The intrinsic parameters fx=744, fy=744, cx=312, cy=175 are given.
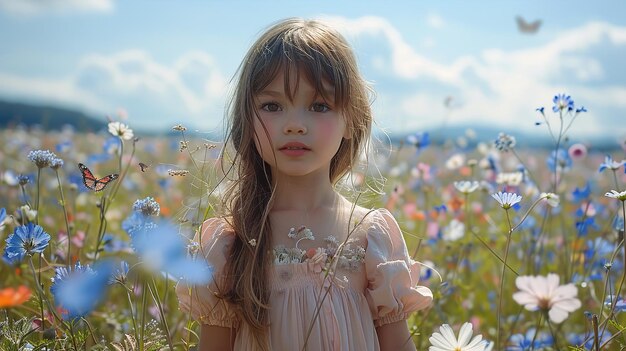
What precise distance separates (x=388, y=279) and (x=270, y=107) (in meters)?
0.42

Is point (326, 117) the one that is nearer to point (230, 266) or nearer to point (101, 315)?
point (230, 266)

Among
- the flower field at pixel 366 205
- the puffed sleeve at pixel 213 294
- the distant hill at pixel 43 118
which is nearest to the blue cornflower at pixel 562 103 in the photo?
the flower field at pixel 366 205

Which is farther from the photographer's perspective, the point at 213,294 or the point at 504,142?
the point at 504,142

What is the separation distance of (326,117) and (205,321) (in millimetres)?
478

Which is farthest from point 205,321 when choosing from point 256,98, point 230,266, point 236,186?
point 256,98

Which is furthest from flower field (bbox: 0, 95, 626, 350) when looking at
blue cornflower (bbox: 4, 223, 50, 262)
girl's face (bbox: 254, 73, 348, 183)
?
girl's face (bbox: 254, 73, 348, 183)

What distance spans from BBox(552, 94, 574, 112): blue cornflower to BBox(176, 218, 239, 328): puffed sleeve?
832 millimetres

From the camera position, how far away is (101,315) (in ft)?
6.42

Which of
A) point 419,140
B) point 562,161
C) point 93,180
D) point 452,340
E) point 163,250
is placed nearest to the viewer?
point 163,250

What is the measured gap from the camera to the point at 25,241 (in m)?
1.34

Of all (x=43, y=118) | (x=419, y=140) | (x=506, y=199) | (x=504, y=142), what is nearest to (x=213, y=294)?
(x=506, y=199)

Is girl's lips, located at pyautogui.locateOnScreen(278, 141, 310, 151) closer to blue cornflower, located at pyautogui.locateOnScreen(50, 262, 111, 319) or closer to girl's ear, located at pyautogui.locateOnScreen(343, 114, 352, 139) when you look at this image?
girl's ear, located at pyautogui.locateOnScreen(343, 114, 352, 139)

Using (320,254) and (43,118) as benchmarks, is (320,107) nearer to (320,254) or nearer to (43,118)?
(320,254)

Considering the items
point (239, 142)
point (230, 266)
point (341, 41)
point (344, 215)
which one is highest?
point (341, 41)
